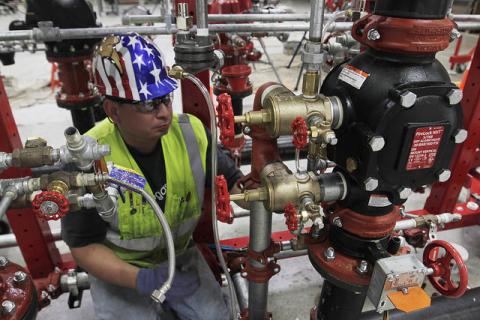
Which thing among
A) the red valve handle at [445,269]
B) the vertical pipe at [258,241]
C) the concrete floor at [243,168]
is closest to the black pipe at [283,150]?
the concrete floor at [243,168]

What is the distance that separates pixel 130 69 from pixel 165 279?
54cm

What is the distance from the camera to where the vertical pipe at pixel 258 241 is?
2.68ft

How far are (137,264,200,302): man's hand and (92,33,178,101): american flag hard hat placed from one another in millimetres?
456

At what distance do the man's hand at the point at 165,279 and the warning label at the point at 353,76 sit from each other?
2.14ft

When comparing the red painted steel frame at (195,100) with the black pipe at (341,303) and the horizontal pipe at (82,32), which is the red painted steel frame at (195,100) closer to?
the horizontal pipe at (82,32)

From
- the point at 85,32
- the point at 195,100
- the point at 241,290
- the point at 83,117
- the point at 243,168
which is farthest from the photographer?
the point at 243,168

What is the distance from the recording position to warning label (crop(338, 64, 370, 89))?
0.65 m

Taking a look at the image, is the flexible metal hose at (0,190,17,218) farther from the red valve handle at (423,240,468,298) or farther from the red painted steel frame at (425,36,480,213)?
the red painted steel frame at (425,36,480,213)

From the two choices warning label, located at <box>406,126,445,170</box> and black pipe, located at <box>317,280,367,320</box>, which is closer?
warning label, located at <box>406,126,445,170</box>

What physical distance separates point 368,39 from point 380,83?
0.09 m

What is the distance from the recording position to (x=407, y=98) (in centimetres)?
57

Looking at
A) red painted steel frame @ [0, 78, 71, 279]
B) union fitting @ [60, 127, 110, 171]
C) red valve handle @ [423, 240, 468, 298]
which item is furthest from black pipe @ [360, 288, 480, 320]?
red painted steel frame @ [0, 78, 71, 279]

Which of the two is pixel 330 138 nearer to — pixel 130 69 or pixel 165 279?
pixel 130 69

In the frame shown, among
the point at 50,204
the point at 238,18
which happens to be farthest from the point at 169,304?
the point at 238,18
